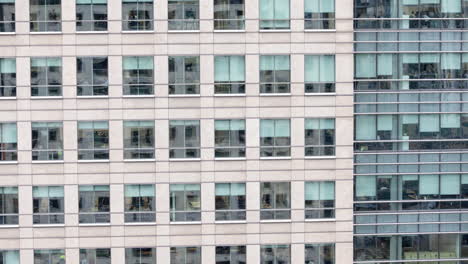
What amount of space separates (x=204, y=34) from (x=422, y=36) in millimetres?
12518

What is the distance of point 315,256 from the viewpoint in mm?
37125

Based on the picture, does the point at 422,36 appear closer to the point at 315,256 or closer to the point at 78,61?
the point at 315,256

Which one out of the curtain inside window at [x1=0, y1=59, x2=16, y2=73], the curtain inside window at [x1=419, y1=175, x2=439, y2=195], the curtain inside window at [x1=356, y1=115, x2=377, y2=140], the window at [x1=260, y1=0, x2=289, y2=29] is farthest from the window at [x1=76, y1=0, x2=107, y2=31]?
the curtain inside window at [x1=419, y1=175, x2=439, y2=195]

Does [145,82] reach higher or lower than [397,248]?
higher

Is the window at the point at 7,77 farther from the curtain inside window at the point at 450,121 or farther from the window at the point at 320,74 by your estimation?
the curtain inside window at the point at 450,121

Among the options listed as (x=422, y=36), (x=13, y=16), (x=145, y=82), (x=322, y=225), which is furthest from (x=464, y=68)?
(x=13, y=16)

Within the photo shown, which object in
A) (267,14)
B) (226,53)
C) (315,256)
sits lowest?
(315,256)

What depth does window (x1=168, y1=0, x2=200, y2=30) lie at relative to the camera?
3597 cm

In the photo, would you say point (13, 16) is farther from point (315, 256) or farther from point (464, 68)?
point (464, 68)

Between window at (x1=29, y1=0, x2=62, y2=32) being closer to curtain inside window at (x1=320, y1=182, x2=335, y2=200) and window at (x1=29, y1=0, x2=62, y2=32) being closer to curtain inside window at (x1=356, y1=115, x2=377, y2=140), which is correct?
curtain inside window at (x1=320, y1=182, x2=335, y2=200)

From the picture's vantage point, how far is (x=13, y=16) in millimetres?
35750

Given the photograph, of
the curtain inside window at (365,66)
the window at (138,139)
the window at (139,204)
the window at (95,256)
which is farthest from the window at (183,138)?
the curtain inside window at (365,66)

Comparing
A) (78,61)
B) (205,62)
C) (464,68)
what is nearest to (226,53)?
(205,62)

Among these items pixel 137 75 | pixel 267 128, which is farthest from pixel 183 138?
pixel 267 128
